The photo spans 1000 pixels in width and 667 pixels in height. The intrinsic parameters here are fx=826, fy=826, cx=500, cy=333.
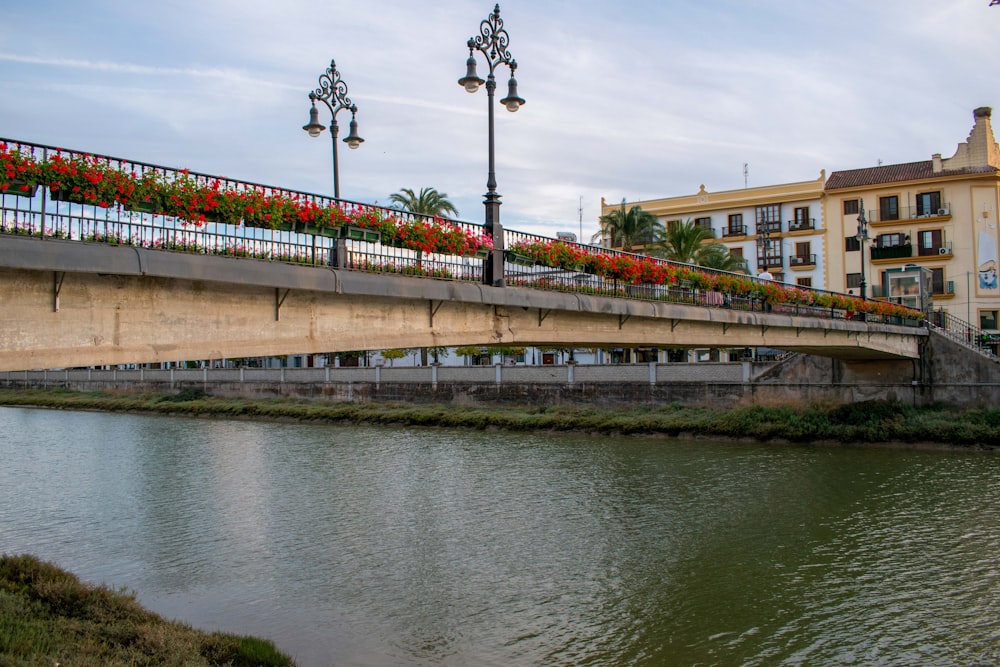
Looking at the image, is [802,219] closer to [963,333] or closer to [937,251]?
[937,251]

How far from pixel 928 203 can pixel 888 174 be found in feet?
11.0

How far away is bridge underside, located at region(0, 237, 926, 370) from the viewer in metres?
8.76

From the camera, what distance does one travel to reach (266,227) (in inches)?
433

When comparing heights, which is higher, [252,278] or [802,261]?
[802,261]

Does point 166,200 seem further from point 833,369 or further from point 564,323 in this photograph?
point 833,369

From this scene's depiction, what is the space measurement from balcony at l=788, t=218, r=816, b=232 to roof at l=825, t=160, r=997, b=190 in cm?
237

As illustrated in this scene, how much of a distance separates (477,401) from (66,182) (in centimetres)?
2947

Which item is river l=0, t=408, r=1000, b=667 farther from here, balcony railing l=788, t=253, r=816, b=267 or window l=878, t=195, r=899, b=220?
balcony railing l=788, t=253, r=816, b=267

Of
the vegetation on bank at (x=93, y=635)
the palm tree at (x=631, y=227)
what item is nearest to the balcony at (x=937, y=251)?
the palm tree at (x=631, y=227)

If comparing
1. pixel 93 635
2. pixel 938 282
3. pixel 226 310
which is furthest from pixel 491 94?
pixel 938 282

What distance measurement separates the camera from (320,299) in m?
11.9

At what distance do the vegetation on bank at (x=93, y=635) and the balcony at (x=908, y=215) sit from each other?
50.9m

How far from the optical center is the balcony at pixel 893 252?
1983 inches

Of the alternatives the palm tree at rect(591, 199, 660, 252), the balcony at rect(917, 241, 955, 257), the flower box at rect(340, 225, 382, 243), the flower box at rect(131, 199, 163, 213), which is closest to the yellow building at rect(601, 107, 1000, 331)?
the balcony at rect(917, 241, 955, 257)
